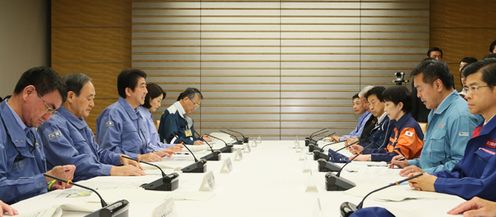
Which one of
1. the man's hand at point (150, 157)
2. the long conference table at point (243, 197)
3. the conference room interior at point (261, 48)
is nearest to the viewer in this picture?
the long conference table at point (243, 197)

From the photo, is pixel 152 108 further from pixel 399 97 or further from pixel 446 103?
pixel 446 103

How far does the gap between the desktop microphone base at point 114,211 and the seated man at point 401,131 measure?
2508 millimetres

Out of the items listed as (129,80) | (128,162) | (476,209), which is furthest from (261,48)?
(476,209)

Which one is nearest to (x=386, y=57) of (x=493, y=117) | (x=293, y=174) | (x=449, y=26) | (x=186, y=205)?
(x=449, y=26)

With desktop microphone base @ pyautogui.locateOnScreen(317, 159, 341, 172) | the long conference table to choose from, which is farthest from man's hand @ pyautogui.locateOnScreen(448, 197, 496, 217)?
desktop microphone base @ pyautogui.locateOnScreen(317, 159, 341, 172)

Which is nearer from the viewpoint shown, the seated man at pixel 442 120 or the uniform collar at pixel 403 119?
the seated man at pixel 442 120

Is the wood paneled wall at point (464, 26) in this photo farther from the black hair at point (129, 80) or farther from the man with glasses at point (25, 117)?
the man with glasses at point (25, 117)

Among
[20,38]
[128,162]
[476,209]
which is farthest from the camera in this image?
[20,38]

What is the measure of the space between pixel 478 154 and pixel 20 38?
713 centimetres

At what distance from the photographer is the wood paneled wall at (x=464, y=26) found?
893cm

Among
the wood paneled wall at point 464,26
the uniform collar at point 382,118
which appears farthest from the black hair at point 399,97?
the wood paneled wall at point 464,26

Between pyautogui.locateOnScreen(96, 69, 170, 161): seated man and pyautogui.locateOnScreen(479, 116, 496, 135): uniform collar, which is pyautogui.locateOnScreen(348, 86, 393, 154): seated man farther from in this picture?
pyautogui.locateOnScreen(479, 116, 496, 135): uniform collar

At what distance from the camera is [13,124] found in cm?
250

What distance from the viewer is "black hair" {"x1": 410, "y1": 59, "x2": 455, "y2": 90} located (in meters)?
3.32
